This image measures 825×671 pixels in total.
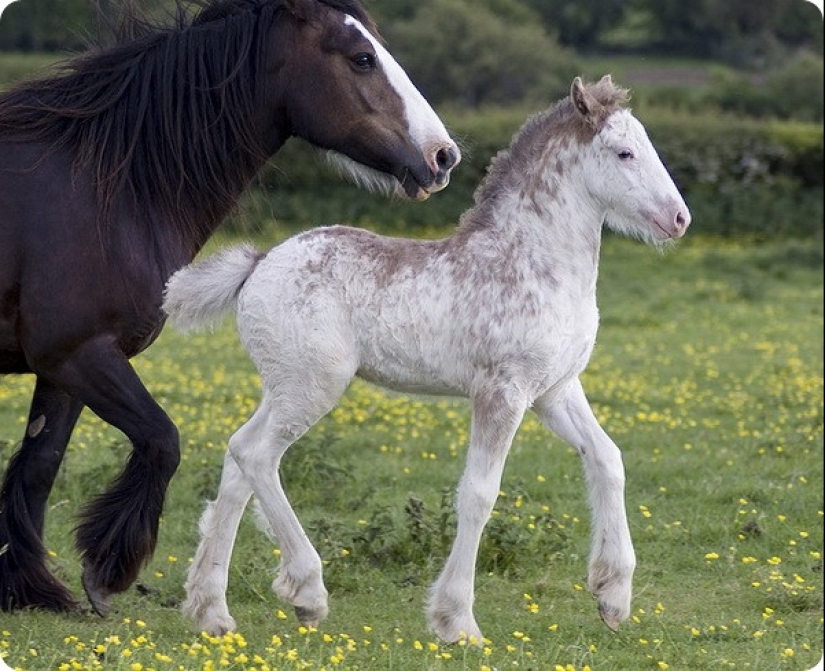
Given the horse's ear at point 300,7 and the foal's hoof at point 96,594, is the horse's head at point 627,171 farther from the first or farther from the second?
the foal's hoof at point 96,594

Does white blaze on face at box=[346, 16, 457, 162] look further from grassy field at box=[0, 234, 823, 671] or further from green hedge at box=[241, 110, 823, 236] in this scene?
green hedge at box=[241, 110, 823, 236]

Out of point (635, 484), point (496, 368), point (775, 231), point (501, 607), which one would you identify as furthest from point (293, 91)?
point (775, 231)

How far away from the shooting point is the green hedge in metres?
23.7

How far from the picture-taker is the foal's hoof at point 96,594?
18.6 feet

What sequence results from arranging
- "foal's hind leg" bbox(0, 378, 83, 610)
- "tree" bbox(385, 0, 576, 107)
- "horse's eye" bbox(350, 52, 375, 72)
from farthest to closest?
"tree" bbox(385, 0, 576, 107), "foal's hind leg" bbox(0, 378, 83, 610), "horse's eye" bbox(350, 52, 375, 72)

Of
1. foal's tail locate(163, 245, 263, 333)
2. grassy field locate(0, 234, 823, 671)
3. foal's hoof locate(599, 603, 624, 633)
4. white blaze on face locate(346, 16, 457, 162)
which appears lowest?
grassy field locate(0, 234, 823, 671)

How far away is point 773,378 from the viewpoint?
12062mm

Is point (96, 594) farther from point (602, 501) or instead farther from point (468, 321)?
point (602, 501)

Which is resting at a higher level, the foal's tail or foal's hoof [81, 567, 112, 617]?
the foal's tail

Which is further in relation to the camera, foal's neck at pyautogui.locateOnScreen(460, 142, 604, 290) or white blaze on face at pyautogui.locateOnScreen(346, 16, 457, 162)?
white blaze on face at pyautogui.locateOnScreen(346, 16, 457, 162)

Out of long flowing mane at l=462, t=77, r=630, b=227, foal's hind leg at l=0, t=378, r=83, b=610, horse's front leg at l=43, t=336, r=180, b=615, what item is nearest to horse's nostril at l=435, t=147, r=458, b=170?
long flowing mane at l=462, t=77, r=630, b=227

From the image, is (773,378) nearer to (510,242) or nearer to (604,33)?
(510,242)

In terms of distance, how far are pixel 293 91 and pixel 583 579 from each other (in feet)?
8.70

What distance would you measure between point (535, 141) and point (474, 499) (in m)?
1.40
